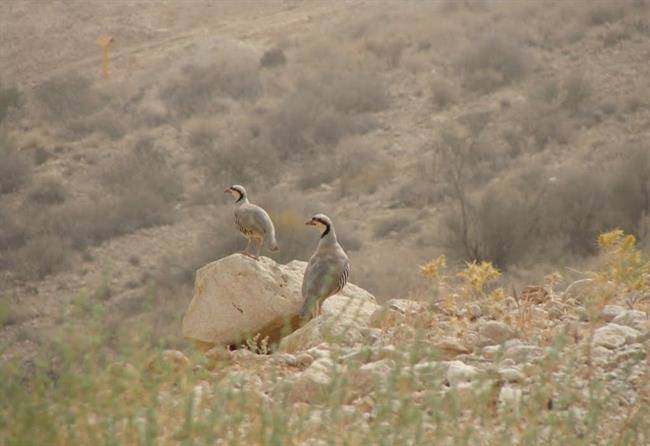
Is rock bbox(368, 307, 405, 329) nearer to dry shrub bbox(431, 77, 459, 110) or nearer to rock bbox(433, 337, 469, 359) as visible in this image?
rock bbox(433, 337, 469, 359)

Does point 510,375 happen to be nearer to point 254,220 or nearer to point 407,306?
point 407,306

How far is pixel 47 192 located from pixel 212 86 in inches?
286

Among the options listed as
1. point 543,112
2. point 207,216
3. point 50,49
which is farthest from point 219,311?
point 50,49

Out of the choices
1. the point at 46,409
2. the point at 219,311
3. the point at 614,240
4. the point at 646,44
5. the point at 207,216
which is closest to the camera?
the point at 46,409

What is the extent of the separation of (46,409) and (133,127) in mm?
25587

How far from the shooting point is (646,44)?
26656 mm

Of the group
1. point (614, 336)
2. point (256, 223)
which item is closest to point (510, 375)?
point (614, 336)

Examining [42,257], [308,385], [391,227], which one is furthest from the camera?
[42,257]

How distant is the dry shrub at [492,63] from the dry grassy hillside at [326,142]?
0.06 m

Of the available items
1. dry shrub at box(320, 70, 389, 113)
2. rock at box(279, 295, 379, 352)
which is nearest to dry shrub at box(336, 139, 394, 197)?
dry shrub at box(320, 70, 389, 113)

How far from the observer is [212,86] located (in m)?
30.9

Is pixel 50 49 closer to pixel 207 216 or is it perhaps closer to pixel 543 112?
pixel 207 216

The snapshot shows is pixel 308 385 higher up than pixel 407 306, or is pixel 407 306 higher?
pixel 308 385

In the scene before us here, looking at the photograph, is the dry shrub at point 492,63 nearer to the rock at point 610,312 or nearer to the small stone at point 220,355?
the rock at point 610,312
